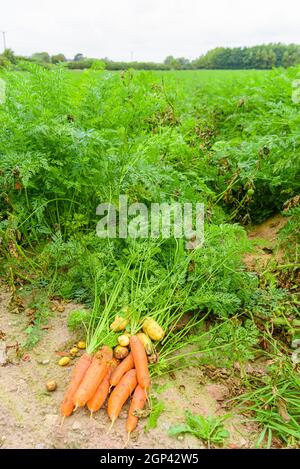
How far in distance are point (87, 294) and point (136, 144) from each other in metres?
1.17

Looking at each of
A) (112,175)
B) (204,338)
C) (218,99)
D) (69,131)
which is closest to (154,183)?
(112,175)

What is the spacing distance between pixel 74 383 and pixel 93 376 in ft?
0.32

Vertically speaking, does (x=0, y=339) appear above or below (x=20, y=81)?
below


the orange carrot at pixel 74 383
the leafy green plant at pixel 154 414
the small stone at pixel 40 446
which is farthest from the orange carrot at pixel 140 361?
the small stone at pixel 40 446

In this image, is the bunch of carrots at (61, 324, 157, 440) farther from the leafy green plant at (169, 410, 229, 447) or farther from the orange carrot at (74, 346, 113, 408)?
the leafy green plant at (169, 410, 229, 447)

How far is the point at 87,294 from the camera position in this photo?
2822 mm

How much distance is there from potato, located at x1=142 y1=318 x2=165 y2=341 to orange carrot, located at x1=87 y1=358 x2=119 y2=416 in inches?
10.6

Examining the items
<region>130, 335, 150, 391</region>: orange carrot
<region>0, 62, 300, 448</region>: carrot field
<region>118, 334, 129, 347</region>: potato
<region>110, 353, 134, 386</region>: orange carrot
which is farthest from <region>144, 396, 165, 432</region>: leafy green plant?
<region>118, 334, 129, 347</region>: potato

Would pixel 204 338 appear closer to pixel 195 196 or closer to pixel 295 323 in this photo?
pixel 295 323

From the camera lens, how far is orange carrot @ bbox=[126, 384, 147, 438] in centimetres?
197

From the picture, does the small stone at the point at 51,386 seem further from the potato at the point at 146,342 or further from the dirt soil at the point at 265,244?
the dirt soil at the point at 265,244

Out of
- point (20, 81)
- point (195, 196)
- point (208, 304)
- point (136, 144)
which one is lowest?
point (208, 304)

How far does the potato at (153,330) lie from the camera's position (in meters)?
2.36

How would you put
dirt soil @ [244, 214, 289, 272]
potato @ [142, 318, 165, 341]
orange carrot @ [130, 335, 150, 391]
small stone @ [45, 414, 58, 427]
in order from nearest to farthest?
1. small stone @ [45, 414, 58, 427]
2. orange carrot @ [130, 335, 150, 391]
3. potato @ [142, 318, 165, 341]
4. dirt soil @ [244, 214, 289, 272]
